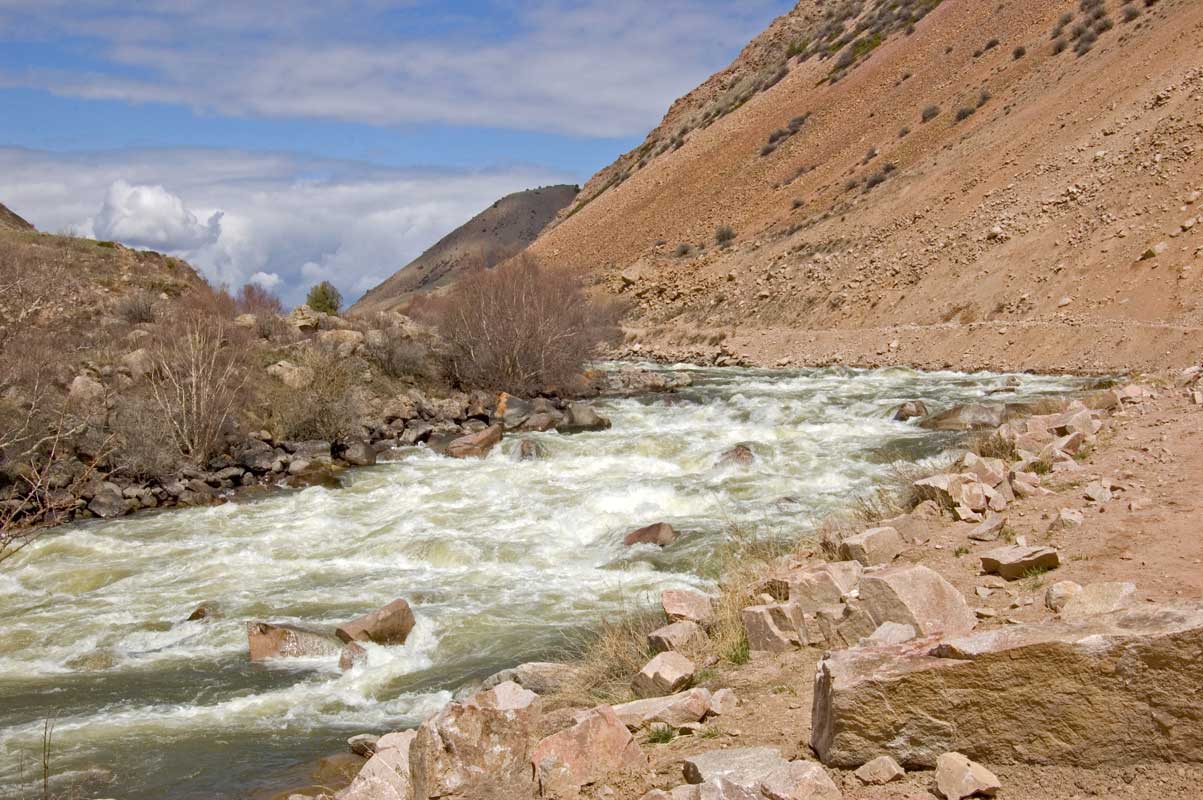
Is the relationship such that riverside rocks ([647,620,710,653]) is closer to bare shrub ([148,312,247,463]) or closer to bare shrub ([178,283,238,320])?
bare shrub ([148,312,247,463])

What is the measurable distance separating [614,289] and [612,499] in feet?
101

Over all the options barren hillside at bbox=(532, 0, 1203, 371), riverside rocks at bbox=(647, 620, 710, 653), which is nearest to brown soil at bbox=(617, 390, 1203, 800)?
riverside rocks at bbox=(647, 620, 710, 653)

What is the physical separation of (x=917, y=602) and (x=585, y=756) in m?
1.82

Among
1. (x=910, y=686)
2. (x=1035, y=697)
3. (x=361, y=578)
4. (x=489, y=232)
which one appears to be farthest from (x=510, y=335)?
(x=489, y=232)

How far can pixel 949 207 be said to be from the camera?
2945cm

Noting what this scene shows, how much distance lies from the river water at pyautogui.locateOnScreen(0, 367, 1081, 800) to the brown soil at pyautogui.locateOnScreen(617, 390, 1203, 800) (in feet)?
9.17

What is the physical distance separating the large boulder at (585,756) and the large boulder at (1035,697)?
800mm

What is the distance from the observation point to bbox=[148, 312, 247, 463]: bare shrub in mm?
15578

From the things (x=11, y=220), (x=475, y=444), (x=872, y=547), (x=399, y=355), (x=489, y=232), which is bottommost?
(x=475, y=444)

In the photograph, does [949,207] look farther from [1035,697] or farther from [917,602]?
[1035,697]

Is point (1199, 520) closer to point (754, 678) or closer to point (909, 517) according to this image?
point (909, 517)

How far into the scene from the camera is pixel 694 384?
23.8 meters

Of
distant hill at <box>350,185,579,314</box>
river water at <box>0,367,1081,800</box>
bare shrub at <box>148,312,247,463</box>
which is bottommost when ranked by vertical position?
river water at <box>0,367,1081,800</box>

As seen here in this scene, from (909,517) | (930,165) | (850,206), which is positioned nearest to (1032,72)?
(930,165)
